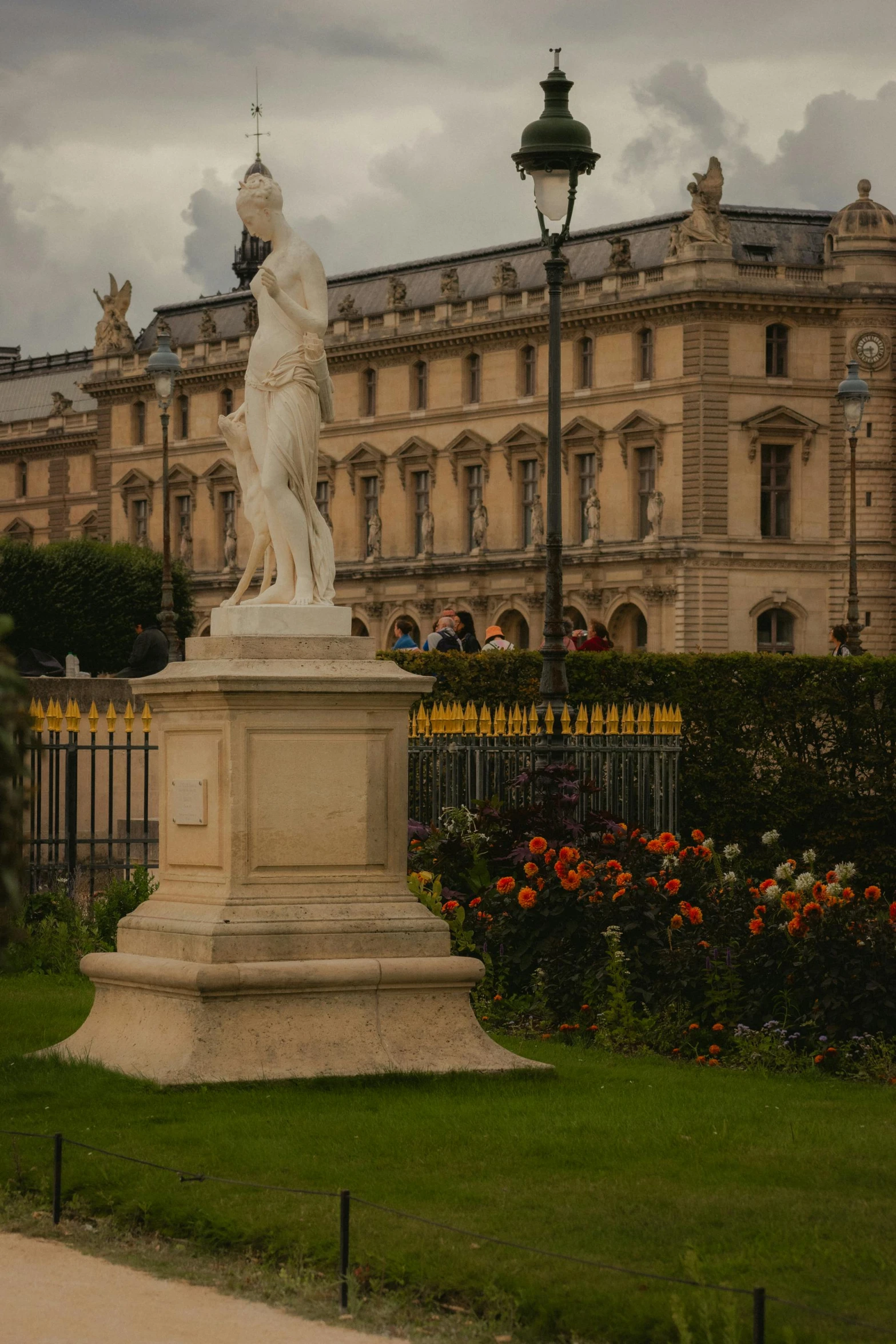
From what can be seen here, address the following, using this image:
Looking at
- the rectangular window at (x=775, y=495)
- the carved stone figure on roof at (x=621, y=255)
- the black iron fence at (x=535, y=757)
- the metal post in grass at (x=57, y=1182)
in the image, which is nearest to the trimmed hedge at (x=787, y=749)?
the black iron fence at (x=535, y=757)

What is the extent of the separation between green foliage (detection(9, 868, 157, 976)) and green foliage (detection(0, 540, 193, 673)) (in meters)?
38.6

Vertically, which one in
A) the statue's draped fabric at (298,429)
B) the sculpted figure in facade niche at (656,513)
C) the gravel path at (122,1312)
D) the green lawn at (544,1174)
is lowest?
the gravel path at (122,1312)

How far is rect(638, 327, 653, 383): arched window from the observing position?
67.8 m

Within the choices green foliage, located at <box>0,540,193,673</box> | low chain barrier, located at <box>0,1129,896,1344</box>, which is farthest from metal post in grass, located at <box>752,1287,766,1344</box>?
green foliage, located at <box>0,540,193,673</box>

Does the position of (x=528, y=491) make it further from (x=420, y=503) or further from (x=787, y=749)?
(x=787, y=749)

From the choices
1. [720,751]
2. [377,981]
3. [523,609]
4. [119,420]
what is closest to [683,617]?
[523,609]

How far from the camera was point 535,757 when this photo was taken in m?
15.4

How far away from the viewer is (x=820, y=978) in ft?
37.4

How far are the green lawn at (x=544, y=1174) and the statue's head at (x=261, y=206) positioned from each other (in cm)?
392

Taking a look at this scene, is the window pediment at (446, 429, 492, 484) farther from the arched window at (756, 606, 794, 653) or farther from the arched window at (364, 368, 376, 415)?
the arched window at (756, 606, 794, 653)

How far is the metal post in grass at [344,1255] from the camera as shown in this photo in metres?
6.80

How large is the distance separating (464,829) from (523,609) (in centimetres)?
5690

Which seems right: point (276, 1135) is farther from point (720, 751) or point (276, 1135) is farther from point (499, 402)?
point (499, 402)

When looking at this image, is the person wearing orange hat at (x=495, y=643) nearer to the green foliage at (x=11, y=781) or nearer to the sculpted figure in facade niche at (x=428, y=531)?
the green foliage at (x=11, y=781)
